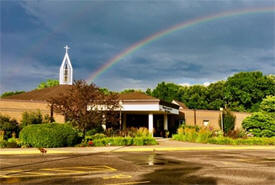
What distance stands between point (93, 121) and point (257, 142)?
15096mm

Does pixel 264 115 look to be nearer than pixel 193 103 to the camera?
Yes

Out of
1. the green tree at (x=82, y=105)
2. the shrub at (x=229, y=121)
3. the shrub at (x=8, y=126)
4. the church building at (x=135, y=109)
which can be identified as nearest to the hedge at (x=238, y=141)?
the church building at (x=135, y=109)

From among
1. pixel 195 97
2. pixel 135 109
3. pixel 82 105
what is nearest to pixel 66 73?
pixel 135 109

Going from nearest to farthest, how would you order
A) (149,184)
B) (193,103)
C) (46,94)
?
(149,184)
(46,94)
(193,103)

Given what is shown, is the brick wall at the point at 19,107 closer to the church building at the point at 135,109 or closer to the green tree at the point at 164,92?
the church building at the point at 135,109

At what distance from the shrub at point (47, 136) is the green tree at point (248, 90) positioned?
1963 inches

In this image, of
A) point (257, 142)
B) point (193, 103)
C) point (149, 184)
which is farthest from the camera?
point (193, 103)

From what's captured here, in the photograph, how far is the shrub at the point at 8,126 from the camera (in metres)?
24.4

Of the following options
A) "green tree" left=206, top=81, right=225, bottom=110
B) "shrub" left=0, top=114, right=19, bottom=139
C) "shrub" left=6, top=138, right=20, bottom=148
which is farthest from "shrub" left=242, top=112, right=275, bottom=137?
"green tree" left=206, top=81, right=225, bottom=110

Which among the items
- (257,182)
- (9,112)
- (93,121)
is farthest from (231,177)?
(9,112)

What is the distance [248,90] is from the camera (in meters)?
64.6

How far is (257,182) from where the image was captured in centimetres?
901

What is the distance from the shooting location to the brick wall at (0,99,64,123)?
27.5 metres

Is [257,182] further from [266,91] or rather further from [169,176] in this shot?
[266,91]
